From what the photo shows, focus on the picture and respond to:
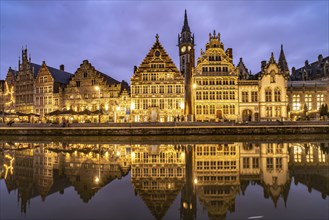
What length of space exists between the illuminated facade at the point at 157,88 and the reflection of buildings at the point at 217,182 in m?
30.3

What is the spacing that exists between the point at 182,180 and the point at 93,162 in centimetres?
761

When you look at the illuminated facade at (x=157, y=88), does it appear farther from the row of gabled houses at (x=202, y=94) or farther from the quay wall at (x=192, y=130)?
the quay wall at (x=192, y=130)

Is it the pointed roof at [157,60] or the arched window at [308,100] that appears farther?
the arched window at [308,100]

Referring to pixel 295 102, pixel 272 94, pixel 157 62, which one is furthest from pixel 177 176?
pixel 295 102

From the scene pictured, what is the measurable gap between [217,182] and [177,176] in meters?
2.19

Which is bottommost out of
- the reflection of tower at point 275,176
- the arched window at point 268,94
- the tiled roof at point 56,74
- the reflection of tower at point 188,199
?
the reflection of tower at point 275,176

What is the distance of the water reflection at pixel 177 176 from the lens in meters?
9.88

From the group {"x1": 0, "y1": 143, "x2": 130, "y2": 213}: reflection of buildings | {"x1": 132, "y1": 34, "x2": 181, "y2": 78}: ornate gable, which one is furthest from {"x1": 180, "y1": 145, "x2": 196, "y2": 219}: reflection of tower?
{"x1": 132, "y1": 34, "x2": 181, "y2": 78}: ornate gable

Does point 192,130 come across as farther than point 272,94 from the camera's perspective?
No

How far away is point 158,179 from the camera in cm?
1303

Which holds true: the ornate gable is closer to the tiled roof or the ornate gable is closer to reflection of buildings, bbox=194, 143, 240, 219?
the tiled roof

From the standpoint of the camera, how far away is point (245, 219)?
780 cm

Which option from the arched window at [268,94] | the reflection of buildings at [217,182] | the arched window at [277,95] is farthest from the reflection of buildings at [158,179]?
A: the arched window at [277,95]

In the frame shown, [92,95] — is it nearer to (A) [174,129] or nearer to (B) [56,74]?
(B) [56,74]
